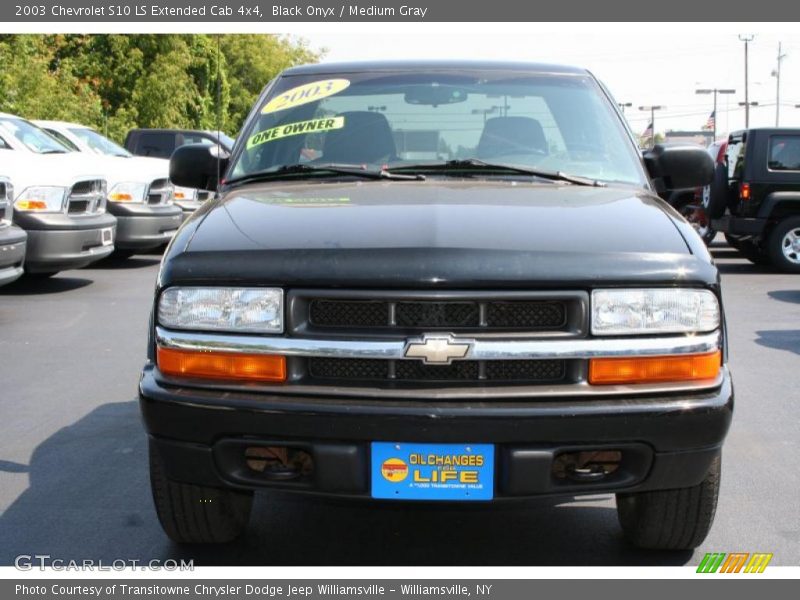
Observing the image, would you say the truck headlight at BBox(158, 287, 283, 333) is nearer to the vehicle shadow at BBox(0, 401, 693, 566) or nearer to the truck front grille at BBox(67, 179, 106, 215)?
the vehicle shadow at BBox(0, 401, 693, 566)

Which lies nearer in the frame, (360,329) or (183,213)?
(360,329)

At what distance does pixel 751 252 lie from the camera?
49.0ft

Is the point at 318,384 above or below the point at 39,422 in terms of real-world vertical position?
above

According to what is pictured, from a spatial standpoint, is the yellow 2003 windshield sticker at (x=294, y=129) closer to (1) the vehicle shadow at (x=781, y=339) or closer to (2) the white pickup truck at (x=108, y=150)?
(1) the vehicle shadow at (x=781, y=339)

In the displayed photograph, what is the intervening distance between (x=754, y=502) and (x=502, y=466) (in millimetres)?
1764

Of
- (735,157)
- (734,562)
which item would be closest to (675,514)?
(734,562)

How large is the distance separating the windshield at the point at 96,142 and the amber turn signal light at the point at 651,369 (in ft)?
41.8

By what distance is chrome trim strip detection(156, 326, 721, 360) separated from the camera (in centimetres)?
302

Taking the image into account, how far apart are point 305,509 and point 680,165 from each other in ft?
6.89

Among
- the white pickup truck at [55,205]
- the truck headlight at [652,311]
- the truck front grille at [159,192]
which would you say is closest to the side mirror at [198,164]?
the truck headlight at [652,311]

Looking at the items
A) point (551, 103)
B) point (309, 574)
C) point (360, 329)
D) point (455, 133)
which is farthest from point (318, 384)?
point (551, 103)

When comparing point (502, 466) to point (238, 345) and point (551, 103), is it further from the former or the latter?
point (551, 103)

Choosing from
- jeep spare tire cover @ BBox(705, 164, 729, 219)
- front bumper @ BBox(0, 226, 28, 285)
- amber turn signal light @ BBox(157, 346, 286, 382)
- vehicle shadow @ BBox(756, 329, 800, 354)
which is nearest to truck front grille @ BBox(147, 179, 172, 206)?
front bumper @ BBox(0, 226, 28, 285)

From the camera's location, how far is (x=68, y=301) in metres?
10.4
